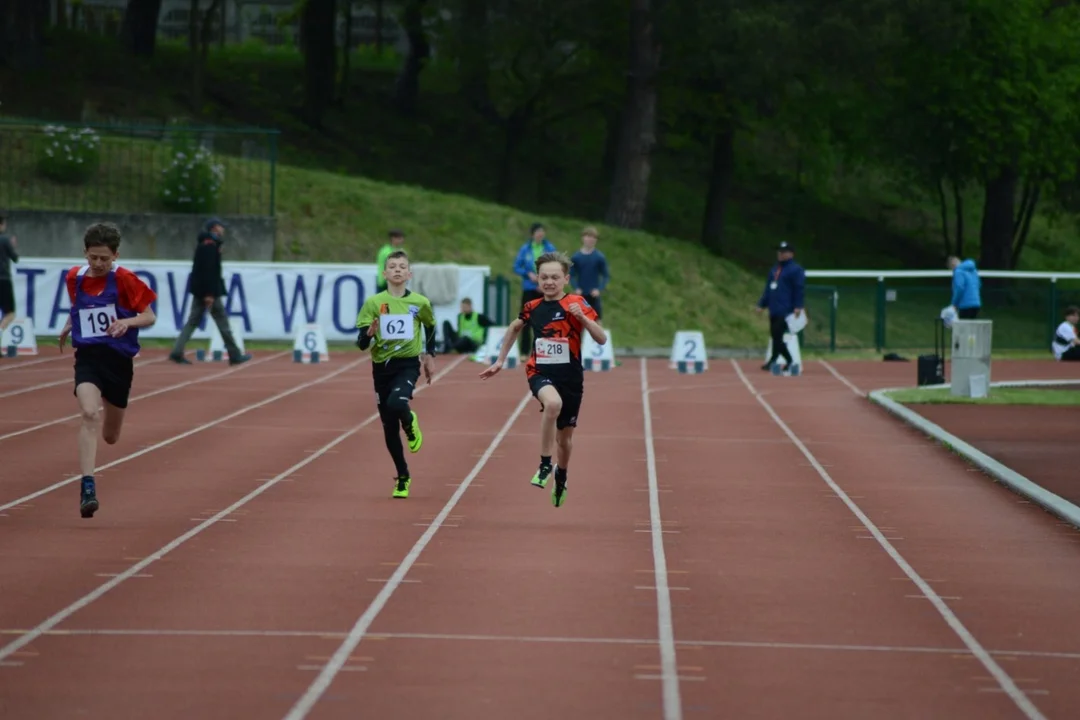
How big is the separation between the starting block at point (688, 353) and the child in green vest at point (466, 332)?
10.8ft

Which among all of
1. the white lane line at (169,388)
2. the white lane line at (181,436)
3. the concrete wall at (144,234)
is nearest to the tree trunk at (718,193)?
the concrete wall at (144,234)

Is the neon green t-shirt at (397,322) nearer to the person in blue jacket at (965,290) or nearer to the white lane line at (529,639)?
the white lane line at (529,639)

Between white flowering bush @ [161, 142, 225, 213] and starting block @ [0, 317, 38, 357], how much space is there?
727cm

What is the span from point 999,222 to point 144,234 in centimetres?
2669

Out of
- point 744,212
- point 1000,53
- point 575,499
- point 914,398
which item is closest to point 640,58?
point 1000,53

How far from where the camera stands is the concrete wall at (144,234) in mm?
32906

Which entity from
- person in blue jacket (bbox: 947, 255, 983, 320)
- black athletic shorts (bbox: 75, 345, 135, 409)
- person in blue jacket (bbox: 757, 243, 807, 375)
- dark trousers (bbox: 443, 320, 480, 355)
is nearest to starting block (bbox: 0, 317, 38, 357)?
dark trousers (bbox: 443, 320, 480, 355)

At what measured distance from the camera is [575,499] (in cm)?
1321

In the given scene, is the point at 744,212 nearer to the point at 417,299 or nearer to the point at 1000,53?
the point at 1000,53

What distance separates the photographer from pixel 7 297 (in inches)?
1049

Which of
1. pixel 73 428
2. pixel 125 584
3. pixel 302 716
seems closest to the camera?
pixel 302 716

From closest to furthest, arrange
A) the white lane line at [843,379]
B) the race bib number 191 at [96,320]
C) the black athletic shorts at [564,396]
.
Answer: the race bib number 191 at [96,320]
the black athletic shorts at [564,396]
the white lane line at [843,379]

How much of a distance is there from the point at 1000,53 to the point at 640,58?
12444mm

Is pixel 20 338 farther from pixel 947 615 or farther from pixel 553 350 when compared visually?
pixel 947 615
